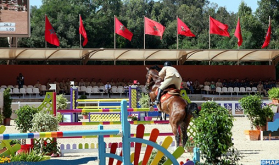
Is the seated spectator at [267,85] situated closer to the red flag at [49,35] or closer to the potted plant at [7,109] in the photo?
the red flag at [49,35]

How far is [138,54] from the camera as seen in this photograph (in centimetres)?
2767

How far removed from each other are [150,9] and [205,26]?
12.6 metres

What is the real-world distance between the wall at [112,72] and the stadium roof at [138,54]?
0.82 meters

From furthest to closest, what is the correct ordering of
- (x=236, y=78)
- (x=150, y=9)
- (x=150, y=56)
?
1. (x=150, y=9)
2. (x=236, y=78)
3. (x=150, y=56)

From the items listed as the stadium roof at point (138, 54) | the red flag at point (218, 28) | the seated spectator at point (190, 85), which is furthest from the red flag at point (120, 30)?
the red flag at point (218, 28)

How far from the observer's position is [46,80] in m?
28.9

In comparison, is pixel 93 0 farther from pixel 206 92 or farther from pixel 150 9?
pixel 206 92

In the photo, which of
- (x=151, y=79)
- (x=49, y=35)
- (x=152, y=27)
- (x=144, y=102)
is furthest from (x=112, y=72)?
(x=151, y=79)

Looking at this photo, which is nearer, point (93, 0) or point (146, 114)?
point (146, 114)

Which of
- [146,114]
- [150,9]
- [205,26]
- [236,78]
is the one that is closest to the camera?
[146,114]

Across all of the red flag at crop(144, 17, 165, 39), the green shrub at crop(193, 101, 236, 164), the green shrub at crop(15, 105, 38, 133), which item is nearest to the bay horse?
the green shrub at crop(15, 105, 38, 133)

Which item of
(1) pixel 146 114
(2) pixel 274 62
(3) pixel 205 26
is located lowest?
(1) pixel 146 114

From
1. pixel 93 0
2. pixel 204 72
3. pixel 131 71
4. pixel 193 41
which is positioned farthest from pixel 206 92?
pixel 93 0

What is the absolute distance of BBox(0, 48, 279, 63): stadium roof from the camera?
87.0 feet
